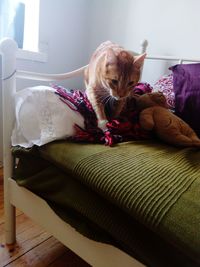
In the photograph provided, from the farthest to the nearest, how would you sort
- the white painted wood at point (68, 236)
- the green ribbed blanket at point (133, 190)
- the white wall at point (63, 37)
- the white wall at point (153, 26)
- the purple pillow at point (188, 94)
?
the white wall at point (63, 37)
the white wall at point (153, 26)
the purple pillow at point (188, 94)
the white painted wood at point (68, 236)
the green ribbed blanket at point (133, 190)

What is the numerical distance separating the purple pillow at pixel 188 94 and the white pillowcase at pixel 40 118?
48cm

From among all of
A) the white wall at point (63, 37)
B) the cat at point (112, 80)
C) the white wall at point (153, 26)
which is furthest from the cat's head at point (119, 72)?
the white wall at point (63, 37)

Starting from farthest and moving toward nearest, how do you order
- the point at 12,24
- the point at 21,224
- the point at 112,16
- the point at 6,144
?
the point at 112,16, the point at 12,24, the point at 21,224, the point at 6,144

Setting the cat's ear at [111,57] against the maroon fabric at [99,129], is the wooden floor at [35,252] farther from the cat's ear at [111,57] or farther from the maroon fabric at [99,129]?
the cat's ear at [111,57]

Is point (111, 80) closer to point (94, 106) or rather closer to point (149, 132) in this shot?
point (94, 106)

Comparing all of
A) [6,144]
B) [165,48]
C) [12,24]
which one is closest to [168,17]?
[165,48]

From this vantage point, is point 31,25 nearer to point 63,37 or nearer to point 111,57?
point 63,37

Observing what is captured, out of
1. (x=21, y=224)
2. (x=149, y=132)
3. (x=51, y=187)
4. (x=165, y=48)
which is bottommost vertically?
(x=21, y=224)

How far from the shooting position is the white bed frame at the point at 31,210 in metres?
0.61

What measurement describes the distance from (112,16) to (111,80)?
0.95m

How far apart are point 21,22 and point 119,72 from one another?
0.90 m

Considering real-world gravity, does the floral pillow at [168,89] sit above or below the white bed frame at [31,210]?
above

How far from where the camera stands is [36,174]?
0.76 metres

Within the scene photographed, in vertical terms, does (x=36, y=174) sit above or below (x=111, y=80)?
below
